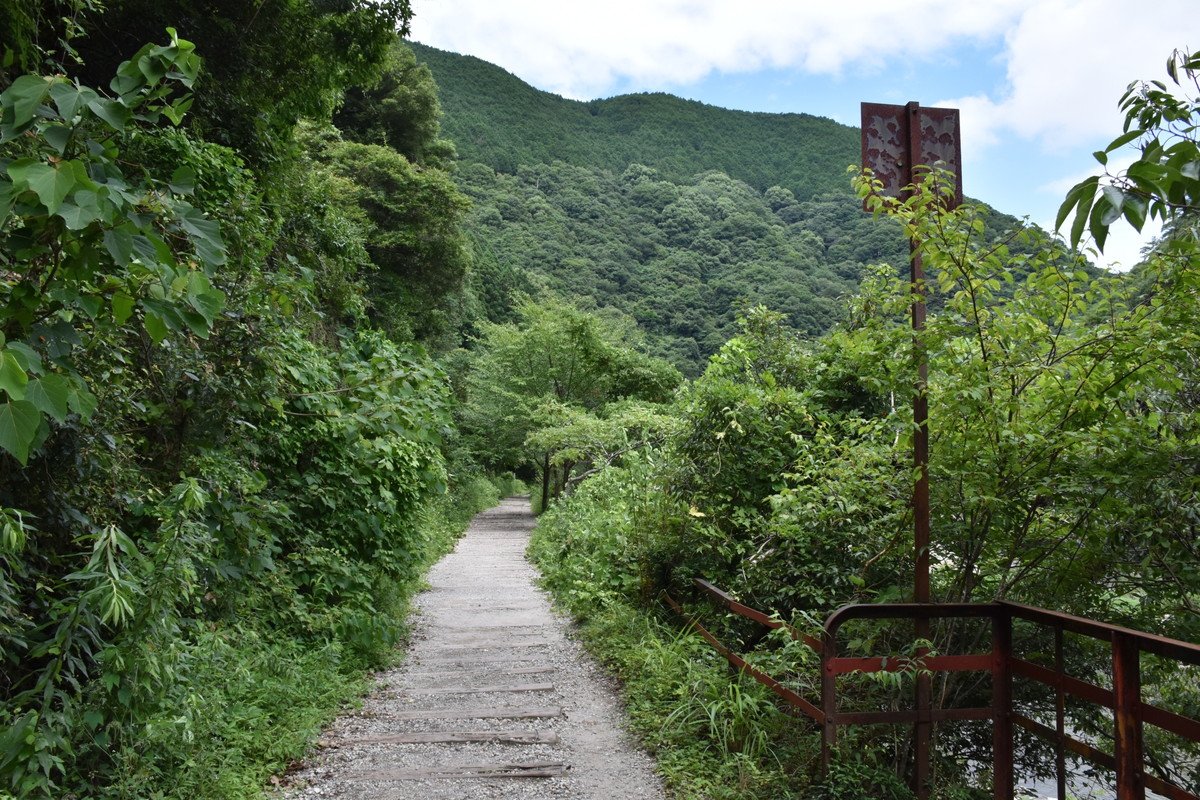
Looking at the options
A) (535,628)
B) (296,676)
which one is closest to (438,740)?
(296,676)

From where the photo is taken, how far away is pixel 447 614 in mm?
8695

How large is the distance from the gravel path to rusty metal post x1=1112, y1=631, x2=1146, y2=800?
215cm

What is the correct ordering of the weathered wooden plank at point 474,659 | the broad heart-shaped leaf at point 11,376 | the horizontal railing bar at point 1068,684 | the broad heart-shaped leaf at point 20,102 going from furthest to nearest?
the weathered wooden plank at point 474,659
the horizontal railing bar at point 1068,684
the broad heart-shaped leaf at point 20,102
the broad heart-shaped leaf at point 11,376

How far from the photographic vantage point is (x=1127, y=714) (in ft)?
8.96

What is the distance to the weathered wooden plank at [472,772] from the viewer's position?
404cm


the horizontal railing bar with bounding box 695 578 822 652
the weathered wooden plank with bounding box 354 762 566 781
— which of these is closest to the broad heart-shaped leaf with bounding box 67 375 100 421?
the weathered wooden plank with bounding box 354 762 566 781

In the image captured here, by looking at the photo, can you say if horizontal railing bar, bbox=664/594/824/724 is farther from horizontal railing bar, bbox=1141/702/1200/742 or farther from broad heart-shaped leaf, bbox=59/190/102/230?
broad heart-shaped leaf, bbox=59/190/102/230

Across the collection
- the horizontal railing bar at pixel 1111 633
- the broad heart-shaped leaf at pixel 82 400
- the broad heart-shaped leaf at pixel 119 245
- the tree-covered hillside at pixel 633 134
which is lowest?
the horizontal railing bar at pixel 1111 633

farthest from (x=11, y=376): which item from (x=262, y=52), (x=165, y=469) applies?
(x=262, y=52)

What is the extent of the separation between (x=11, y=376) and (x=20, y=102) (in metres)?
0.66

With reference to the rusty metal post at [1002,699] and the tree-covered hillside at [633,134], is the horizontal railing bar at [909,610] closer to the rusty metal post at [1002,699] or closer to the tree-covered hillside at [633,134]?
the rusty metal post at [1002,699]

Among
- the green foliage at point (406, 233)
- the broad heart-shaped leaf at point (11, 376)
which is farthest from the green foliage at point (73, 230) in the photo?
the green foliage at point (406, 233)

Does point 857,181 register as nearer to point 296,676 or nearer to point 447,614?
point 296,676

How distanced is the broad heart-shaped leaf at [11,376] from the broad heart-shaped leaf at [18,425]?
4.5 inches
